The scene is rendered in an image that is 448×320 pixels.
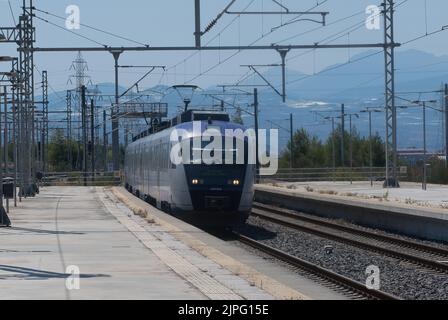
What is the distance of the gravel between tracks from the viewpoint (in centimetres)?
1623

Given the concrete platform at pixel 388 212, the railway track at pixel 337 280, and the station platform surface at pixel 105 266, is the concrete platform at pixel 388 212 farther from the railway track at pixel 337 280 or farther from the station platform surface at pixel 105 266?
the station platform surface at pixel 105 266

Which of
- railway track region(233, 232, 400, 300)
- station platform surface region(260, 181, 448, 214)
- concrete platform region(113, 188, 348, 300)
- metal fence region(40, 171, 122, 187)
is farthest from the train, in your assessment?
metal fence region(40, 171, 122, 187)

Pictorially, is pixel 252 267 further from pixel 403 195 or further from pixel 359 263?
pixel 403 195

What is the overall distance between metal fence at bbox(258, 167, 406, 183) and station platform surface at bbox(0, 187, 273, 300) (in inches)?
1841

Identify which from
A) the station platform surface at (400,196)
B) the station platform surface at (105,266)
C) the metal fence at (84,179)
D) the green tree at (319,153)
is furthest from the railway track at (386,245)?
the green tree at (319,153)

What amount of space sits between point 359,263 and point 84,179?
52849mm

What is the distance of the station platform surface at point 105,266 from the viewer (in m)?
13.0

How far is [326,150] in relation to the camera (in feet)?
336

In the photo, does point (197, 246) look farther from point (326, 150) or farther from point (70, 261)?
point (326, 150)

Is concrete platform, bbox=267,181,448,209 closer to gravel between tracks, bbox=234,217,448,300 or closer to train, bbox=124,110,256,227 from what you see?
gravel between tracks, bbox=234,217,448,300

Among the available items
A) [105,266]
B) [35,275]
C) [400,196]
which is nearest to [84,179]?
[400,196]

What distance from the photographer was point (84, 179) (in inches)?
2832

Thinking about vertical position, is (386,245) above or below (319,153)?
below

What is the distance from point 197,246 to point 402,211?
11129mm
